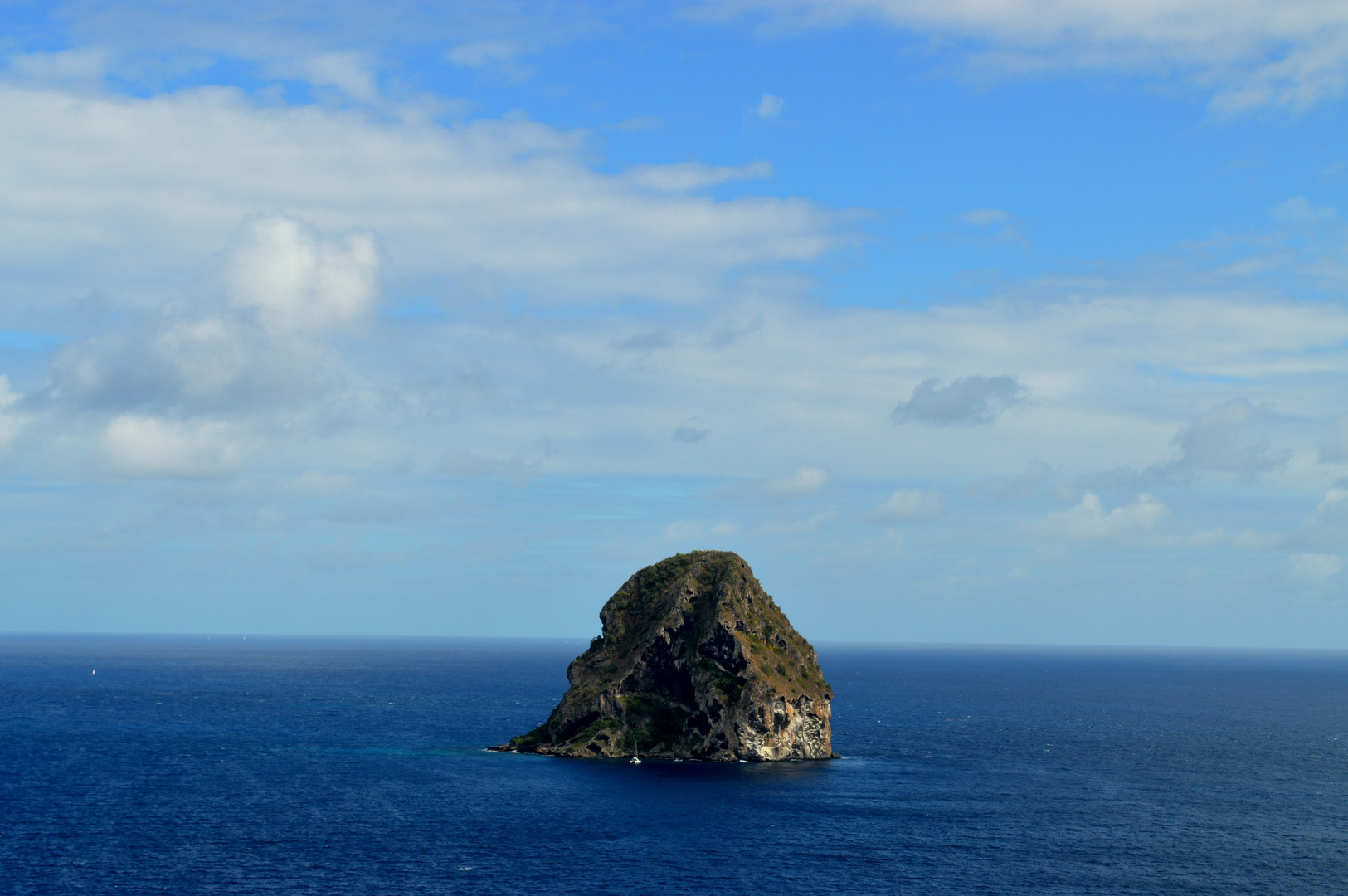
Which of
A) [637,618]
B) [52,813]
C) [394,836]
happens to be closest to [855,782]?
[637,618]

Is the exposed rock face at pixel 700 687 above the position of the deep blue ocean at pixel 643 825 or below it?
above

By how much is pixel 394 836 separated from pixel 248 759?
64430 millimetres

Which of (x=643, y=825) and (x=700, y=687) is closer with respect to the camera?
(x=643, y=825)

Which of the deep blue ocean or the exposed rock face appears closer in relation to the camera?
the deep blue ocean

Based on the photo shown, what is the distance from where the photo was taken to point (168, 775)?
161875mm

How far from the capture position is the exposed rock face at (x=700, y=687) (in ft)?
583

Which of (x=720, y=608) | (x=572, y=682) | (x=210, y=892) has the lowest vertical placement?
(x=210, y=892)

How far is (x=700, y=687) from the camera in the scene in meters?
180

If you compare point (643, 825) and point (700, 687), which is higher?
point (700, 687)

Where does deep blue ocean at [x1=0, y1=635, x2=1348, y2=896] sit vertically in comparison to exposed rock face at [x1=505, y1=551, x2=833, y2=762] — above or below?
below

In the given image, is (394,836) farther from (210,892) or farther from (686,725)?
(686,725)

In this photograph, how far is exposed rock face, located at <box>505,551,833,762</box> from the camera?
583 ft

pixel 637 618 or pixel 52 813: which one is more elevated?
pixel 637 618

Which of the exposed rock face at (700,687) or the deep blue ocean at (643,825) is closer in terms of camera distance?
the deep blue ocean at (643,825)
